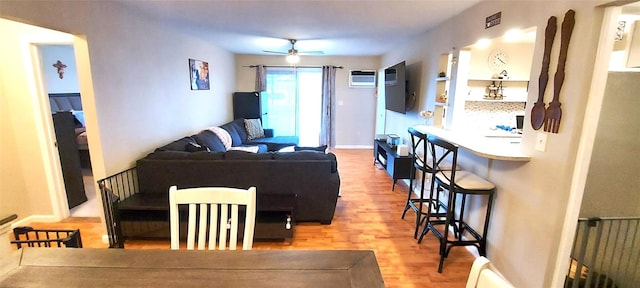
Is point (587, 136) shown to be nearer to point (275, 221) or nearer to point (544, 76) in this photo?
point (544, 76)

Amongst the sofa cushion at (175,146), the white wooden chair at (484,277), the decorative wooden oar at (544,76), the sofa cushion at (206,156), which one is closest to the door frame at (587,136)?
the decorative wooden oar at (544,76)

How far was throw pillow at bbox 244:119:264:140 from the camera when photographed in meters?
5.76

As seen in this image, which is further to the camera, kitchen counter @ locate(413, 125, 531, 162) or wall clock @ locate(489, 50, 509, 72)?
wall clock @ locate(489, 50, 509, 72)

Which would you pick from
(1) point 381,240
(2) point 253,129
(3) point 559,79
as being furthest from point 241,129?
(3) point 559,79

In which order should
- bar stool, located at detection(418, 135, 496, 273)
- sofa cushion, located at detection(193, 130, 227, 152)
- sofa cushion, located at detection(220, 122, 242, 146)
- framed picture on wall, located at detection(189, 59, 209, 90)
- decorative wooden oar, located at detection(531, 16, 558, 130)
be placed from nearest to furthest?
decorative wooden oar, located at detection(531, 16, 558, 130)
bar stool, located at detection(418, 135, 496, 273)
sofa cushion, located at detection(193, 130, 227, 152)
framed picture on wall, located at detection(189, 59, 209, 90)
sofa cushion, located at detection(220, 122, 242, 146)

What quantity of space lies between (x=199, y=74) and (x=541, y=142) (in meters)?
4.56

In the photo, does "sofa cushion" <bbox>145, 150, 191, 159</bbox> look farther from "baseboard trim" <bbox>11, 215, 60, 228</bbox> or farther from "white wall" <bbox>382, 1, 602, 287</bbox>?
"white wall" <bbox>382, 1, 602, 287</bbox>

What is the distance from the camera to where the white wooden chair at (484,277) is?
71cm

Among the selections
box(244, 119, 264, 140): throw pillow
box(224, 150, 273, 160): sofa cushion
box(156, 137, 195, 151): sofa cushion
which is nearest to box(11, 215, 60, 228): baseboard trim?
box(156, 137, 195, 151): sofa cushion

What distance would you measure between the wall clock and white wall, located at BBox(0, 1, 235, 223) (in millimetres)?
4163

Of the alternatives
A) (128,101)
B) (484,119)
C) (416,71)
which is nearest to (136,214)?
(128,101)

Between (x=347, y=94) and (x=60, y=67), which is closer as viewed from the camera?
(x=60, y=67)

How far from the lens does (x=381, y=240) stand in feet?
9.05

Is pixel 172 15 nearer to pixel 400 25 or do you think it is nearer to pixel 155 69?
pixel 155 69
